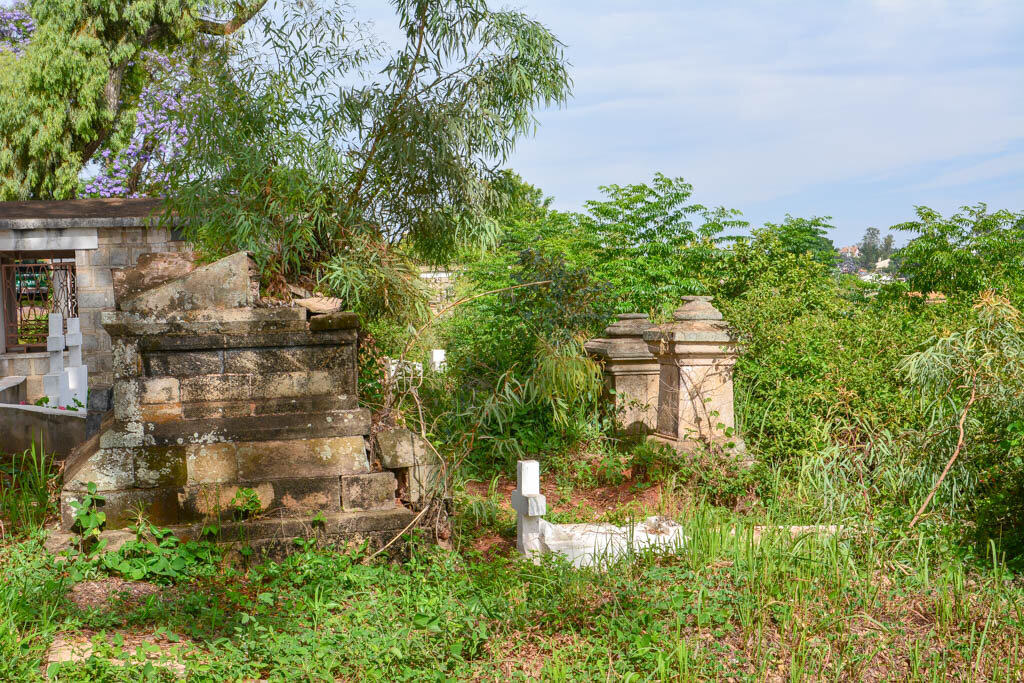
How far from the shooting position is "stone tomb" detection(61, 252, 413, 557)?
5.03 metres

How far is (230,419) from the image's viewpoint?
5188mm

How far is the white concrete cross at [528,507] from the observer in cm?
542

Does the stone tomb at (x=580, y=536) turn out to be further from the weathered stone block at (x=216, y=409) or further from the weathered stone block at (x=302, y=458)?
the weathered stone block at (x=216, y=409)

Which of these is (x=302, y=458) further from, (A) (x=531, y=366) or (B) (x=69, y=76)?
(B) (x=69, y=76)

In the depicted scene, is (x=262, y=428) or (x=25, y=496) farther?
(x=25, y=496)

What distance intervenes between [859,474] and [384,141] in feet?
14.8

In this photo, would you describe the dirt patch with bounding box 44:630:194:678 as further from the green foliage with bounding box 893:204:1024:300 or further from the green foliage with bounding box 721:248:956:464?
the green foliage with bounding box 893:204:1024:300

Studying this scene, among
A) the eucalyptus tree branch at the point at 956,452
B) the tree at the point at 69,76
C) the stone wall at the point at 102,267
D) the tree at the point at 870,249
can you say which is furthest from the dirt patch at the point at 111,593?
the tree at the point at 870,249

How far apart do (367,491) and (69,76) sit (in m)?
15.7

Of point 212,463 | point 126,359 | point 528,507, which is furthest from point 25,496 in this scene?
point 528,507

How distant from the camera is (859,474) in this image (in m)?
5.23

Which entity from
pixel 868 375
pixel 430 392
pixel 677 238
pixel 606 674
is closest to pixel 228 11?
pixel 677 238

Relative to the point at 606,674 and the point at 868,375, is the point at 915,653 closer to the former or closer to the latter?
the point at 606,674

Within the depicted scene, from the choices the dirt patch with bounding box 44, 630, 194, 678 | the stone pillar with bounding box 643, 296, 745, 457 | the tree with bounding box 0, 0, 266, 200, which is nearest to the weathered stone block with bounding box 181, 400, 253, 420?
the dirt patch with bounding box 44, 630, 194, 678
